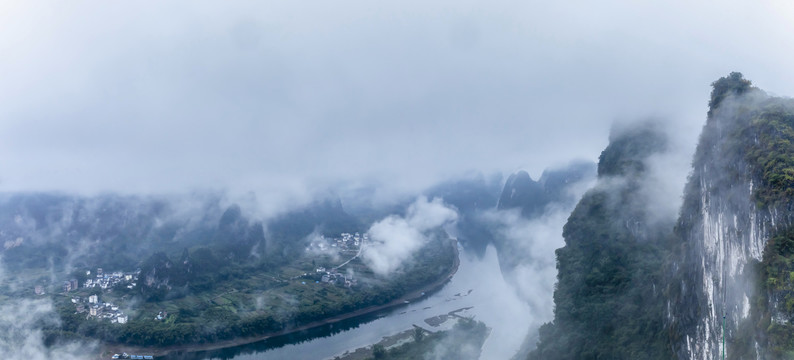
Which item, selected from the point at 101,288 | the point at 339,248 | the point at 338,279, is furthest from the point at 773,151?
the point at 339,248

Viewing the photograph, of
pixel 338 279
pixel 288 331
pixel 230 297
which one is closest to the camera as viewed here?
pixel 288 331

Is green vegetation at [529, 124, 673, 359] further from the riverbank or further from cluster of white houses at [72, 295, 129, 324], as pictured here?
cluster of white houses at [72, 295, 129, 324]

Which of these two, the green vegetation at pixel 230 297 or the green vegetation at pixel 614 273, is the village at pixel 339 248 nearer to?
the green vegetation at pixel 230 297

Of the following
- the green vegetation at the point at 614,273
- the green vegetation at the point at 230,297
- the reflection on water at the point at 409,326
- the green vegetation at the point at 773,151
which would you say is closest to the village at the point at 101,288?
the green vegetation at the point at 230,297

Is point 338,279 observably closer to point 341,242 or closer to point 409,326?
point 409,326

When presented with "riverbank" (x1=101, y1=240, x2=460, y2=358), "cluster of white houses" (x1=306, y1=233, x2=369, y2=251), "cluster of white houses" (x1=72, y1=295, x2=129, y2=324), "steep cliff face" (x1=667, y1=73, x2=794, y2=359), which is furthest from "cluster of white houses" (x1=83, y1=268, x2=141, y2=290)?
"steep cliff face" (x1=667, y1=73, x2=794, y2=359)

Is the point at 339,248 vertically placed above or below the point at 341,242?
below
